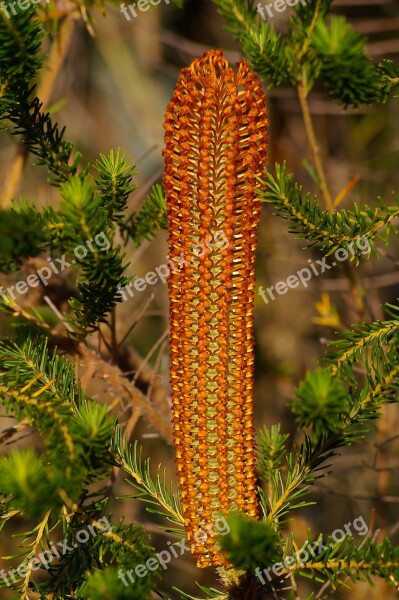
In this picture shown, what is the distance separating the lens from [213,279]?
2.28ft

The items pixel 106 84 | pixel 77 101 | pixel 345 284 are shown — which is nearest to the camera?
pixel 345 284

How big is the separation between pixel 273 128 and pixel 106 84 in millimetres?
675

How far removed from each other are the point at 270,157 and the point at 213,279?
5.46 feet

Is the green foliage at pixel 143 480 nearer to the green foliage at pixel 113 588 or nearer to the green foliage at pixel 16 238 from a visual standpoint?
the green foliage at pixel 113 588

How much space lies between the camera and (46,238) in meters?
0.60

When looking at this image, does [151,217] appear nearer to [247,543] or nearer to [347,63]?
[347,63]

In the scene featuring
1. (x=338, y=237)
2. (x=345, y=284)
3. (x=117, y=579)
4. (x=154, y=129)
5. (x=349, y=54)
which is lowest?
(x=345, y=284)

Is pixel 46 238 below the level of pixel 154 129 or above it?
above

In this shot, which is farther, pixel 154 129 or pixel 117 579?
pixel 154 129

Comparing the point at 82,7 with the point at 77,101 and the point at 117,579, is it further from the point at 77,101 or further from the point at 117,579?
the point at 77,101

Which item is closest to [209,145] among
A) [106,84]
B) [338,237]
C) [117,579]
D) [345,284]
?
[338,237]

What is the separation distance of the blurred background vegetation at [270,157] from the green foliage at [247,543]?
3.63 feet

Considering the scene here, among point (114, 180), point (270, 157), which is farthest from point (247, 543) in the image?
point (270, 157)

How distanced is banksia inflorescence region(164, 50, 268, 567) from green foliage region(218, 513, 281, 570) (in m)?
0.16
